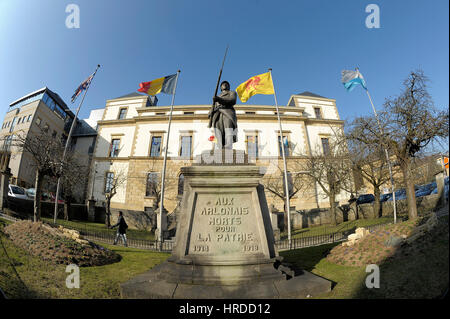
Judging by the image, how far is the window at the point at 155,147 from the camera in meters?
32.5

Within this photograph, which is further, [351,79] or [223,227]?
[351,79]

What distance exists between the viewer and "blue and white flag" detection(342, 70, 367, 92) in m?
16.2

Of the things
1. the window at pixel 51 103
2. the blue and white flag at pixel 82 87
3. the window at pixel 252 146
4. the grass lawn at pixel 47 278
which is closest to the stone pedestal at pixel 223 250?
the grass lawn at pixel 47 278

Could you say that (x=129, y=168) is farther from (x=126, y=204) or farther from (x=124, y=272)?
(x=124, y=272)

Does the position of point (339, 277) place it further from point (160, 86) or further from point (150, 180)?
point (150, 180)

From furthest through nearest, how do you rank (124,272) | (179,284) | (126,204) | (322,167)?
(126,204), (322,167), (124,272), (179,284)

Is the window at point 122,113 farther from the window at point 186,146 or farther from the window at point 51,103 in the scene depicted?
the window at point 186,146

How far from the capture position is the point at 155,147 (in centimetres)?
3303

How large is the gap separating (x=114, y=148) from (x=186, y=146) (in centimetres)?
1325

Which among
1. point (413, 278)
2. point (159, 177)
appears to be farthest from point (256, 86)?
point (159, 177)

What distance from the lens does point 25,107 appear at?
14.4 m

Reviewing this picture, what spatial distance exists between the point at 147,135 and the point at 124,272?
3071cm

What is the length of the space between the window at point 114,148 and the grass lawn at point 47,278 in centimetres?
3114
